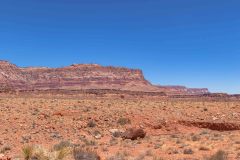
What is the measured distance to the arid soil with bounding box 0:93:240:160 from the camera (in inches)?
671

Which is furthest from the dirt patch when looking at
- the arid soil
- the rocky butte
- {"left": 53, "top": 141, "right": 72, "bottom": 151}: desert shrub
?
the rocky butte

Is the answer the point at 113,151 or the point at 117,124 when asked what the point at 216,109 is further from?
the point at 113,151

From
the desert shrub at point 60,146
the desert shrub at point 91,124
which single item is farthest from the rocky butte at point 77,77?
the desert shrub at point 60,146

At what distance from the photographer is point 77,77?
17725cm

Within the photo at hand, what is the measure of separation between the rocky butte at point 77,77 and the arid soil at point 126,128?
134845 millimetres

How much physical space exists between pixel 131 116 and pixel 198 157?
13.5 metres

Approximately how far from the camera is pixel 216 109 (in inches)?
1373

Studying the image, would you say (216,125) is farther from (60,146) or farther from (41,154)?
(41,154)

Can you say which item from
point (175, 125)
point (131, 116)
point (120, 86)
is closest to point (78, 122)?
point (131, 116)

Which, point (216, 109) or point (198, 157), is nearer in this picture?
point (198, 157)

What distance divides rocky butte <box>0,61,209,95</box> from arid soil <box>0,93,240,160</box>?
135 meters

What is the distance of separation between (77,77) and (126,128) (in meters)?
153

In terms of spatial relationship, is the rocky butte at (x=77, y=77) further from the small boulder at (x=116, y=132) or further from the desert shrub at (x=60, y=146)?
the desert shrub at (x=60, y=146)

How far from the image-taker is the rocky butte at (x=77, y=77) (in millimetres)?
168250
